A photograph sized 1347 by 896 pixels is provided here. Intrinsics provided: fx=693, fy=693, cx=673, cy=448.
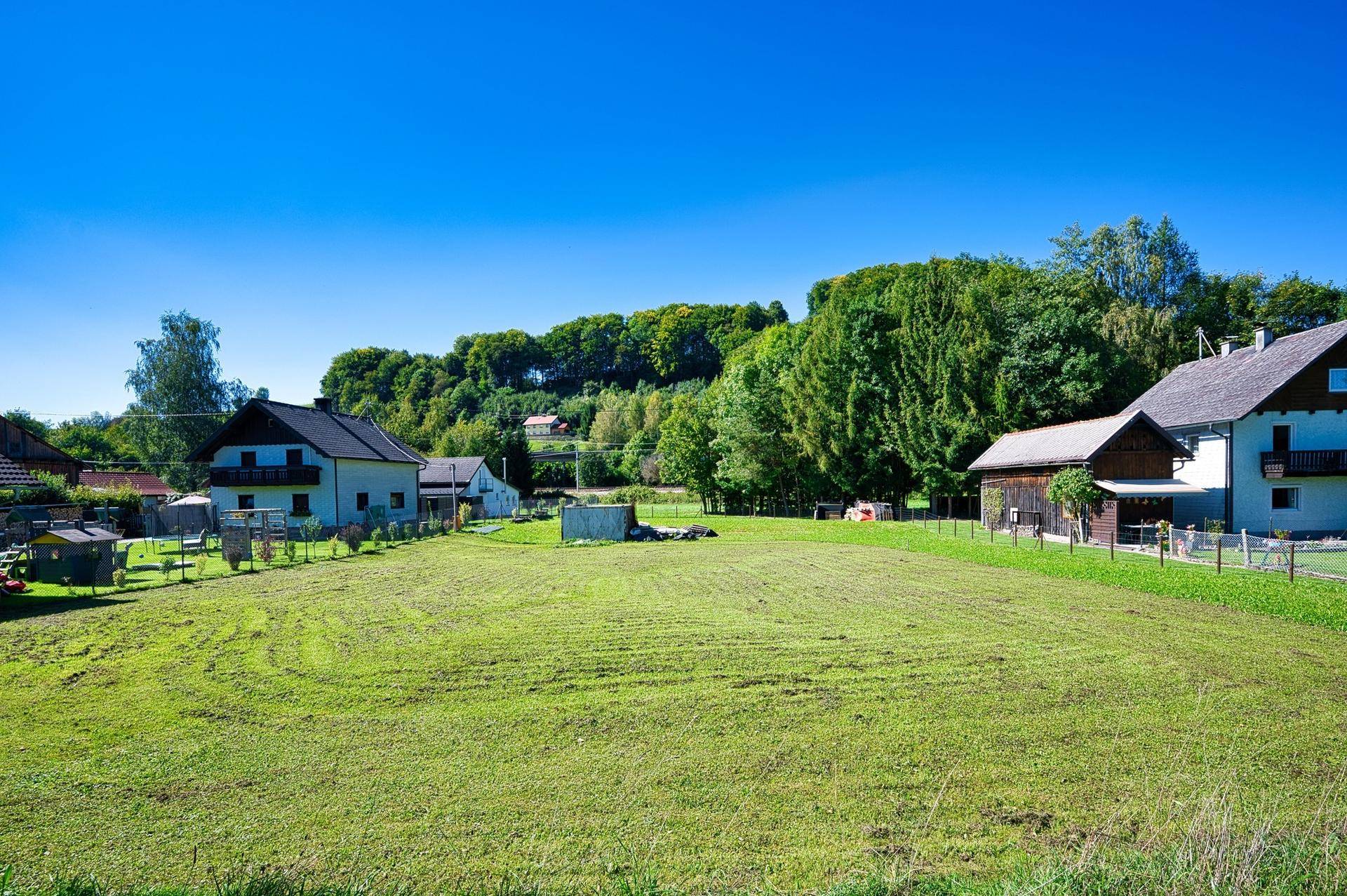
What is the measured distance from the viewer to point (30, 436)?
36.1 metres

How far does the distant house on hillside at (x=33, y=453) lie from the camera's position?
34250 mm

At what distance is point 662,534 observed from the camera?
3359 cm

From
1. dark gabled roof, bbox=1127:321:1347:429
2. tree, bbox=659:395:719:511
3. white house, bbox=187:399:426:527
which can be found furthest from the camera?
tree, bbox=659:395:719:511

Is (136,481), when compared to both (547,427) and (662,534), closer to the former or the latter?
(662,534)

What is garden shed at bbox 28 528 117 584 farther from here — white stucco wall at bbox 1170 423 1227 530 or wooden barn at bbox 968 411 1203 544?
white stucco wall at bbox 1170 423 1227 530

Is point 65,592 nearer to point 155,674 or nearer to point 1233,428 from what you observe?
point 155,674

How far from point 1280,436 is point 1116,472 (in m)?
7.82

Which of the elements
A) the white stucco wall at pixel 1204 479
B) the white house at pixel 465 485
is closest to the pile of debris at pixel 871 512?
the white stucco wall at pixel 1204 479

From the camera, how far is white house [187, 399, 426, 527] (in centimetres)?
3531

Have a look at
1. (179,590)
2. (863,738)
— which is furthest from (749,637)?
Result: (179,590)

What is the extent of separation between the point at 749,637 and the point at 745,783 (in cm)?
547

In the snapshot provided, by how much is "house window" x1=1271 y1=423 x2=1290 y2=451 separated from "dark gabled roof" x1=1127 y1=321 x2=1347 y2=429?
5.77 ft

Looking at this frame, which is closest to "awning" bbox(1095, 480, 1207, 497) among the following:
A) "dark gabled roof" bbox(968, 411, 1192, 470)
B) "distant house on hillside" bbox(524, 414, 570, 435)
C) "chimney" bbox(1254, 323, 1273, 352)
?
"dark gabled roof" bbox(968, 411, 1192, 470)

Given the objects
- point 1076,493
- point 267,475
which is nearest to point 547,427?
point 267,475
